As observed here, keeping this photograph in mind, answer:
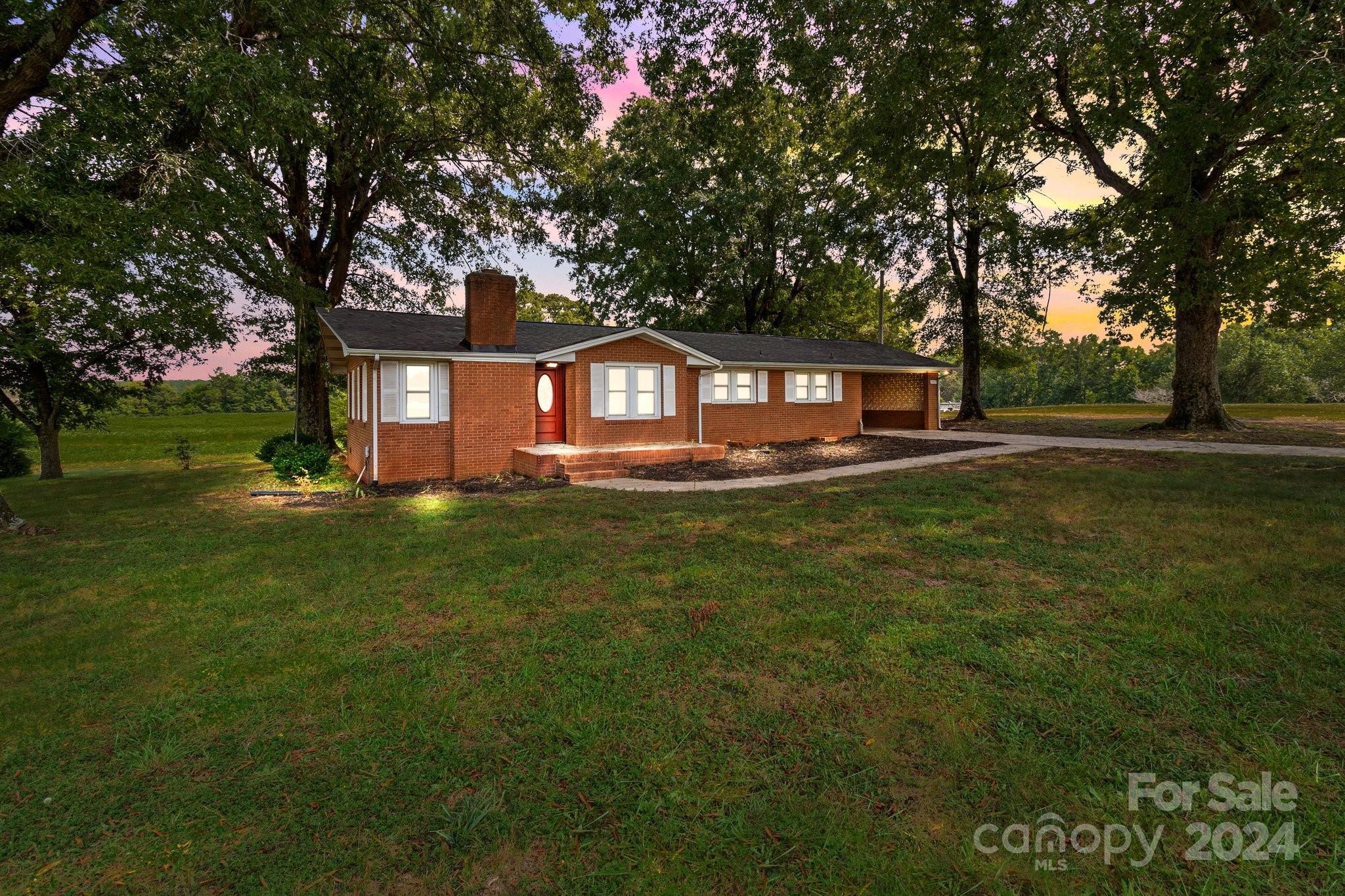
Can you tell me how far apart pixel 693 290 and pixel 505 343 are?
19.3m

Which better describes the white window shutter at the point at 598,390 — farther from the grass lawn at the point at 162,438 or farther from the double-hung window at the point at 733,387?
the grass lawn at the point at 162,438

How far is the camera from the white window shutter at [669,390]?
14930 mm

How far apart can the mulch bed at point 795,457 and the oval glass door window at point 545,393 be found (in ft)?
10.2

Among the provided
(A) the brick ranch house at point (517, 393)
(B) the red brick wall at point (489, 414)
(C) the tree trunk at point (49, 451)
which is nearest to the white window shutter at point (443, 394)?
(A) the brick ranch house at point (517, 393)

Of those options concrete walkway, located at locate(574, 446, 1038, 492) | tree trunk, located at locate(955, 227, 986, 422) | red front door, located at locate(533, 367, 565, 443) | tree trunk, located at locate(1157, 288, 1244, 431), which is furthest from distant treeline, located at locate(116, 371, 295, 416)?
tree trunk, located at locate(1157, 288, 1244, 431)

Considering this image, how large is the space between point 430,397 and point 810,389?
41.8 ft

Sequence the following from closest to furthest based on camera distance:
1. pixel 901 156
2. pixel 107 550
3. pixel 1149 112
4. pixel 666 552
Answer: pixel 666 552 < pixel 107 550 < pixel 1149 112 < pixel 901 156

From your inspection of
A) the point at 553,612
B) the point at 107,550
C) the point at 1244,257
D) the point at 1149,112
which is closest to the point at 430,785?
the point at 553,612

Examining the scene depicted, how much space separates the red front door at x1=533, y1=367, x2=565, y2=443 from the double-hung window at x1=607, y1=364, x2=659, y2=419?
141 cm

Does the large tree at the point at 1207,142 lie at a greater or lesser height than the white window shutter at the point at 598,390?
greater

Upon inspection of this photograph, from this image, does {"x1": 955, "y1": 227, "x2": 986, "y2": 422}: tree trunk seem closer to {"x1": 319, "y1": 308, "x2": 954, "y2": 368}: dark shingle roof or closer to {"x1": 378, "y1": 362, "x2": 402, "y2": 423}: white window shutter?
{"x1": 319, "y1": 308, "x2": 954, "y2": 368}: dark shingle roof

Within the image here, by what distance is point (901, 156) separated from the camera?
17906mm

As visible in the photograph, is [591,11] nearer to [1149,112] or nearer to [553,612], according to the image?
[553,612]

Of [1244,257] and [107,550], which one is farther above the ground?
[1244,257]
